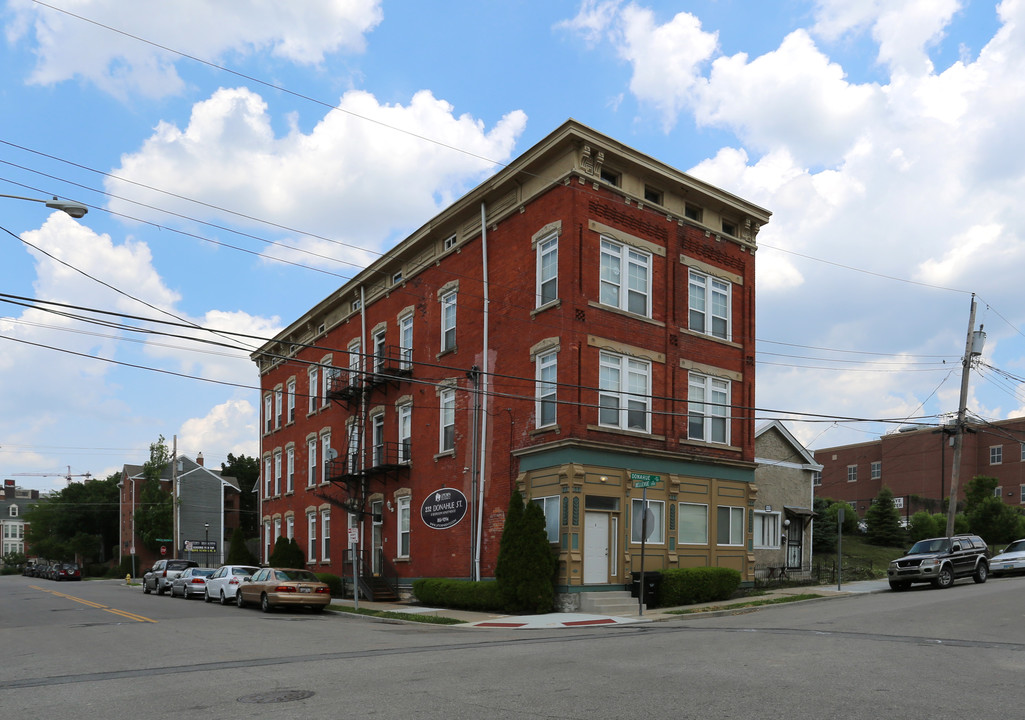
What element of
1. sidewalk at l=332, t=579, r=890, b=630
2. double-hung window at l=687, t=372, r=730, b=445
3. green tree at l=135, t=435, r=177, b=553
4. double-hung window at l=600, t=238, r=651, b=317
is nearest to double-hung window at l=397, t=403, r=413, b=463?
sidewalk at l=332, t=579, r=890, b=630

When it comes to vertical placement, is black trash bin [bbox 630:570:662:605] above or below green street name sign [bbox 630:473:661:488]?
below

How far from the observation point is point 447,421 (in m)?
31.0

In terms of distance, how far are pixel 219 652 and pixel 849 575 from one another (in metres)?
27.8

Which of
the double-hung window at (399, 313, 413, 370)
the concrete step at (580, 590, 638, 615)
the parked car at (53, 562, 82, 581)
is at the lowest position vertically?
the parked car at (53, 562, 82, 581)

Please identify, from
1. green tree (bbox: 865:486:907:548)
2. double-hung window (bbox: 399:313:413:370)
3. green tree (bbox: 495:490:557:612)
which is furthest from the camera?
green tree (bbox: 865:486:907:548)

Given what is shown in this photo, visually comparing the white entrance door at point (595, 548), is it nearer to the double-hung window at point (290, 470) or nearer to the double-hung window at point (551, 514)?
the double-hung window at point (551, 514)

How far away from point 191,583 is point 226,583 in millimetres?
4956

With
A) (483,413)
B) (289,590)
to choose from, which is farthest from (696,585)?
(289,590)

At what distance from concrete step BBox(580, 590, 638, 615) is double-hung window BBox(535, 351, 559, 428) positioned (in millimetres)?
5001

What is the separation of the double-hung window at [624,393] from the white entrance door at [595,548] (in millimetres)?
2772

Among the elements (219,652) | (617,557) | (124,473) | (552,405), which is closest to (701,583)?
(617,557)

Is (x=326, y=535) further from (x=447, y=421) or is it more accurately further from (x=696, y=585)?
(x=696, y=585)

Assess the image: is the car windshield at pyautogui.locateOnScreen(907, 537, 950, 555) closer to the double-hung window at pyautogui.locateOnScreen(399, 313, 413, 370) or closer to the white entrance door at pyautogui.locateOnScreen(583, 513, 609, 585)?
the white entrance door at pyautogui.locateOnScreen(583, 513, 609, 585)

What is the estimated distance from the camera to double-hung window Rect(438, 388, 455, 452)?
3067 centimetres
